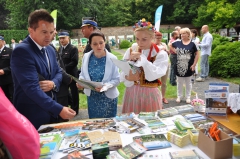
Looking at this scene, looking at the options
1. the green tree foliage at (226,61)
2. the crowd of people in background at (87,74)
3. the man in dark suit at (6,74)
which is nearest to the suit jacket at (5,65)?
the man in dark suit at (6,74)

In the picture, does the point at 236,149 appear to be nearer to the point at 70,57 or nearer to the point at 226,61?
the point at 70,57

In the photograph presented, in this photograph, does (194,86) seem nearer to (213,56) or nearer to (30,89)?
(213,56)

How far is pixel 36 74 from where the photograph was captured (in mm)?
1798

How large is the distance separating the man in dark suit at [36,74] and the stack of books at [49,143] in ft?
0.57

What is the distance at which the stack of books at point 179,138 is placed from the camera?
149cm

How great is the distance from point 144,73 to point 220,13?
102 feet

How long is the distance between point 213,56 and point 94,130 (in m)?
7.12

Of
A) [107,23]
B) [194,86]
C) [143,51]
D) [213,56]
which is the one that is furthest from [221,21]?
[143,51]

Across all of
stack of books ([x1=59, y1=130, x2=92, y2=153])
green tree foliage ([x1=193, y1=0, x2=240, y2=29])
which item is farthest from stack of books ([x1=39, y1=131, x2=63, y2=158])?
green tree foliage ([x1=193, y1=0, x2=240, y2=29])

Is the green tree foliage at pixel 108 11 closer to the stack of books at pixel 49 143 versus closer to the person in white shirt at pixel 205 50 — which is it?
the person in white shirt at pixel 205 50

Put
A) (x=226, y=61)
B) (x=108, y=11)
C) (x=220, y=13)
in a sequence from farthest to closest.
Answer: (x=108, y=11) → (x=220, y=13) → (x=226, y=61)

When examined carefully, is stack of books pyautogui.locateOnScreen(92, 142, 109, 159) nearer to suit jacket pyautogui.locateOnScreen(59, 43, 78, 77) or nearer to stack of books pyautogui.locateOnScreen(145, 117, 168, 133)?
stack of books pyautogui.locateOnScreen(145, 117, 168, 133)

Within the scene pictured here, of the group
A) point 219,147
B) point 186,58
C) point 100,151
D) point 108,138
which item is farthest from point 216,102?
point 186,58

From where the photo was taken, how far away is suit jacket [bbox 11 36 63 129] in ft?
5.68
